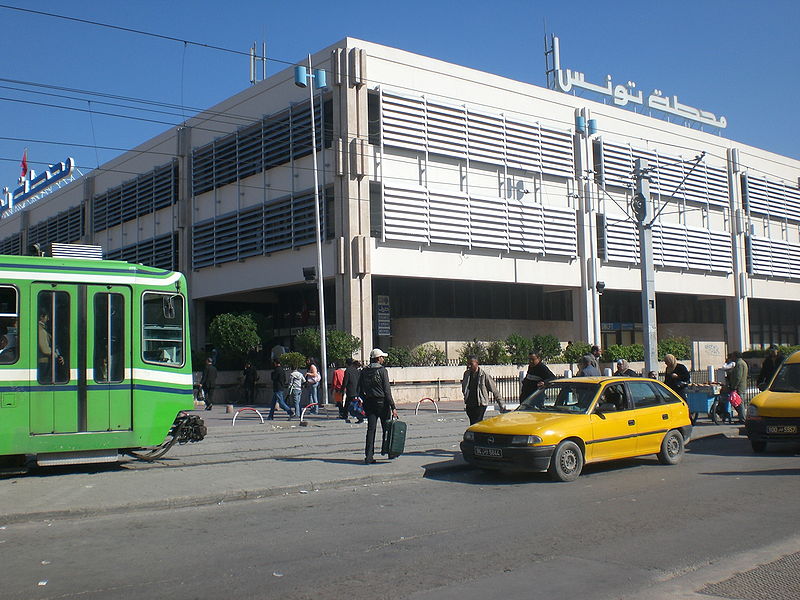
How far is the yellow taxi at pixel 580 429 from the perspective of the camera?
10805 mm

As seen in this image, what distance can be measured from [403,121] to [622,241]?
14370 mm

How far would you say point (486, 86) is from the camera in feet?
113

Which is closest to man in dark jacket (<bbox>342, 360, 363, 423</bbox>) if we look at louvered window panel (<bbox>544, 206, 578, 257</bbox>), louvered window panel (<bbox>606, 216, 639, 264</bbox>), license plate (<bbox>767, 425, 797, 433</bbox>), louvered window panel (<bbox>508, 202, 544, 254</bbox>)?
license plate (<bbox>767, 425, 797, 433</bbox>)

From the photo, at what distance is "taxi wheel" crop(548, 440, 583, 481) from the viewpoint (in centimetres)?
1079

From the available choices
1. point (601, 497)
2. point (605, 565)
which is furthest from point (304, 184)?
point (605, 565)

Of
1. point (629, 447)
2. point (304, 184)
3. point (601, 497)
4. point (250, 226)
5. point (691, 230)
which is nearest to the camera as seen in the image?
point (601, 497)

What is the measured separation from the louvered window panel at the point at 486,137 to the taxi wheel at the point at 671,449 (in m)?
22.4

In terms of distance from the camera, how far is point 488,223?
3362 cm

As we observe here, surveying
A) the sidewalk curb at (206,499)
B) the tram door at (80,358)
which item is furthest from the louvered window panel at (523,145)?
the tram door at (80,358)

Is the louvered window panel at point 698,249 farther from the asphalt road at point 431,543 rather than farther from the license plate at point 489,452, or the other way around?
the license plate at point 489,452

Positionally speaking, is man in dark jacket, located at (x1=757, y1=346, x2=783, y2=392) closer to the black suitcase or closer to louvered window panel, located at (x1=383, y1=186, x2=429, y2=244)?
the black suitcase

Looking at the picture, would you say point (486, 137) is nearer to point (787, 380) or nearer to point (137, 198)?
point (137, 198)

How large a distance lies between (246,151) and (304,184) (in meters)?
4.72

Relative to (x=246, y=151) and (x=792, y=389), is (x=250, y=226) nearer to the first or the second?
(x=246, y=151)
